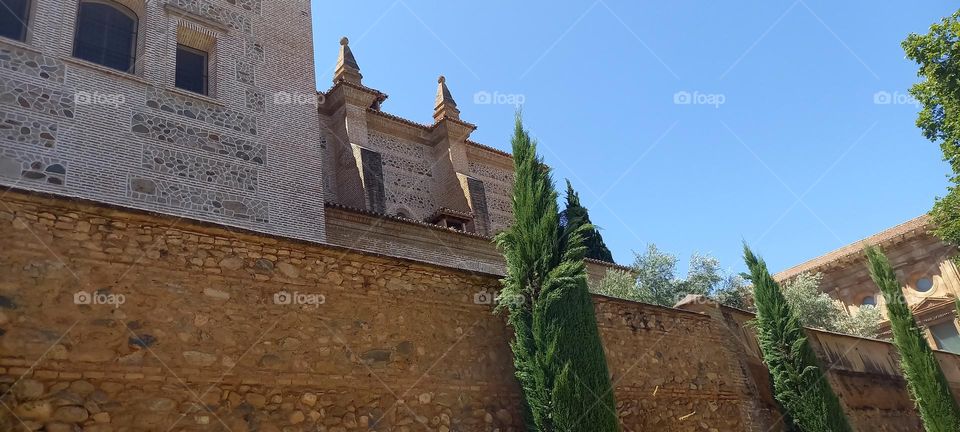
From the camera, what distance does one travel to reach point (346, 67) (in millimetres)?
19359

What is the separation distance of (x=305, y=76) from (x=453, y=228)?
4540 mm

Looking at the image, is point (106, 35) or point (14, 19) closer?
point (14, 19)

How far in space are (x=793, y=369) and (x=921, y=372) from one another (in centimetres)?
437

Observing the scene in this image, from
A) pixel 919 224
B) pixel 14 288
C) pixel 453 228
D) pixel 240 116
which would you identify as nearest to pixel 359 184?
pixel 453 228

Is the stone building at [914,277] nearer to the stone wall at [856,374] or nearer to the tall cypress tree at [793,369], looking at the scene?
the stone wall at [856,374]

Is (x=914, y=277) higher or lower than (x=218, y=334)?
higher

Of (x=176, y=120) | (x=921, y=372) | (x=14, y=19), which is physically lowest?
(x=921, y=372)

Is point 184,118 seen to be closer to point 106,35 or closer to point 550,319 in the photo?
point 106,35

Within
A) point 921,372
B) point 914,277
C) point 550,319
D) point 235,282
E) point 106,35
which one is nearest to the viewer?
point 235,282

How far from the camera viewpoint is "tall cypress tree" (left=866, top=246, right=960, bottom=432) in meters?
12.1

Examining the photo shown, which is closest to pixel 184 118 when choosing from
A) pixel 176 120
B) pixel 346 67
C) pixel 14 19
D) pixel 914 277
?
pixel 176 120

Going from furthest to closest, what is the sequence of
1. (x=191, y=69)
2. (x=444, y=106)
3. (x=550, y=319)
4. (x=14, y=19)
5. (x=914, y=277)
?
(x=914, y=277), (x=444, y=106), (x=191, y=69), (x=14, y=19), (x=550, y=319)

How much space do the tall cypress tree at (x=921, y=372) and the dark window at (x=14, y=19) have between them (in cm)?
1601

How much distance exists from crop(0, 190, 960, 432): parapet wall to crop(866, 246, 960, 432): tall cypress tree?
7.84 m
